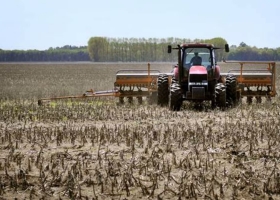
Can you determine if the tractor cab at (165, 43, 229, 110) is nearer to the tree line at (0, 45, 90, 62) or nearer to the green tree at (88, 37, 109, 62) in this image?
the green tree at (88, 37, 109, 62)

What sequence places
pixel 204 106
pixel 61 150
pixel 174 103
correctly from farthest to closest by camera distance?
pixel 204 106
pixel 174 103
pixel 61 150

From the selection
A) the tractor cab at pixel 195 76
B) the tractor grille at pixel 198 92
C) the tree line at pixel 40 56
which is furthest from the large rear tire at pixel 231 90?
the tree line at pixel 40 56

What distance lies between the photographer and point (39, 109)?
14.2 m

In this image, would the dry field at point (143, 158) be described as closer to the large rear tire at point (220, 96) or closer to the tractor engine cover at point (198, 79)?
the large rear tire at point (220, 96)

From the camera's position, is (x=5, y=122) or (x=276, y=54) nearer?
(x=5, y=122)

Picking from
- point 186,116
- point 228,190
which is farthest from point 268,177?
point 186,116

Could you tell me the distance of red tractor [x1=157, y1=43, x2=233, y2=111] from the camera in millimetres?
13438

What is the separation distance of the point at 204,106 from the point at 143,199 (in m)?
9.59

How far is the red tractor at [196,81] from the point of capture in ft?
44.1

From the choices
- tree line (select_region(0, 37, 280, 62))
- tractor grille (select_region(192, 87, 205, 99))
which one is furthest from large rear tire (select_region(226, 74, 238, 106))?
tree line (select_region(0, 37, 280, 62))

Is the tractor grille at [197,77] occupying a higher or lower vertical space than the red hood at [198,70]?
lower

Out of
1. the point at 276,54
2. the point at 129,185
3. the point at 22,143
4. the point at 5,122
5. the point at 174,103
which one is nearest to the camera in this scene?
the point at 129,185

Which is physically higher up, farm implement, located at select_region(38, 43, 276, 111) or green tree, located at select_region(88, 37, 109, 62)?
green tree, located at select_region(88, 37, 109, 62)

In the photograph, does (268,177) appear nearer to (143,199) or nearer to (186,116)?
(143,199)
